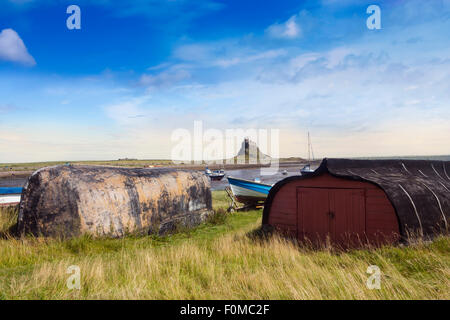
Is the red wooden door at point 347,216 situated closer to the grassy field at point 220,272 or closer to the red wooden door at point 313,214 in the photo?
the red wooden door at point 313,214

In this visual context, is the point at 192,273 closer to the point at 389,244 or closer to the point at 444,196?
the point at 389,244

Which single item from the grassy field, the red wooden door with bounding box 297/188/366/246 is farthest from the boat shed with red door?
the grassy field

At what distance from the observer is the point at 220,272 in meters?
6.06

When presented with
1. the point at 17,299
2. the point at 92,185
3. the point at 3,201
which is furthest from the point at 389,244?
the point at 3,201

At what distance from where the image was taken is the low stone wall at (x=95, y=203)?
29.3 ft

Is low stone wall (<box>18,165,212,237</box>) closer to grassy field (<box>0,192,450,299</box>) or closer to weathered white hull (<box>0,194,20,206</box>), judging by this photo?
grassy field (<box>0,192,450,299</box>)

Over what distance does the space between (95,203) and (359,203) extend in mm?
7918

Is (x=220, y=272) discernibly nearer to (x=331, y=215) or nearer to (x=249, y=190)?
(x=331, y=215)

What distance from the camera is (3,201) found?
749 inches

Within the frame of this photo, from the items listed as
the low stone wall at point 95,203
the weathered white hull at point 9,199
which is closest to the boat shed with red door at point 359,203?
the low stone wall at point 95,203

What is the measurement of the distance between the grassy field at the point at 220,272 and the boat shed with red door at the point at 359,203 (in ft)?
2.55

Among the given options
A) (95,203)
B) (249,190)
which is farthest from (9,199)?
(249,190)

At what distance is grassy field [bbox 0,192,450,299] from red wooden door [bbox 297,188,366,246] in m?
0.89

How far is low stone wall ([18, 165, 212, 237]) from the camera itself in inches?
351
